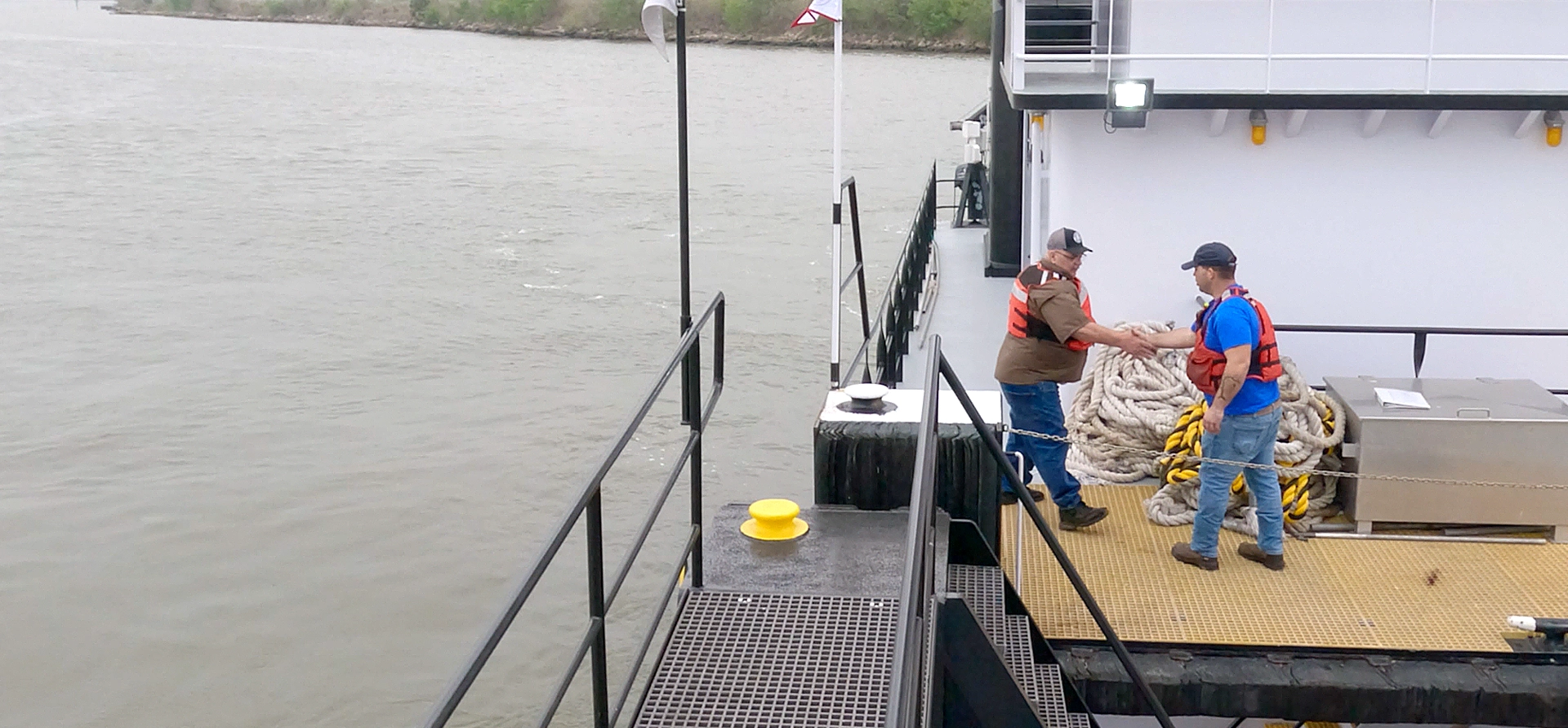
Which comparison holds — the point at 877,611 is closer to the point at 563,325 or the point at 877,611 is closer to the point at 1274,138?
the point at 1274,138

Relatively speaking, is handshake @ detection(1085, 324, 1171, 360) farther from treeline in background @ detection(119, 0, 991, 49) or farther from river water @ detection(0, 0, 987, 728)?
treeline in background @ detection(119, 0, 991, 49)

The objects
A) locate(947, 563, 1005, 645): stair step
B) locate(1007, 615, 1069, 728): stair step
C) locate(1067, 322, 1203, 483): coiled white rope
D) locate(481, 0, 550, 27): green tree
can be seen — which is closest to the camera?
locate(1007, 615, 1069, 728): stair step

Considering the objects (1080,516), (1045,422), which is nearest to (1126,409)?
(1080,516)

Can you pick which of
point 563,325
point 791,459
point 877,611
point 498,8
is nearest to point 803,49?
point 498,8

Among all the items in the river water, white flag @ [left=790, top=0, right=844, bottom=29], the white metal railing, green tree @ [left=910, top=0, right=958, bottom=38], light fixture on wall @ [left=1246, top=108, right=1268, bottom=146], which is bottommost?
the river water

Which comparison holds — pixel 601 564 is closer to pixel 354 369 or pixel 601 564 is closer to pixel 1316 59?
pixel 1316 59

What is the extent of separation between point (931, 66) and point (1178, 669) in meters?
42.7

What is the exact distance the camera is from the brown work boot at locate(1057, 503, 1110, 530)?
610 cm

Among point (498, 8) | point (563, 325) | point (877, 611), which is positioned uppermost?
point (498, 8)

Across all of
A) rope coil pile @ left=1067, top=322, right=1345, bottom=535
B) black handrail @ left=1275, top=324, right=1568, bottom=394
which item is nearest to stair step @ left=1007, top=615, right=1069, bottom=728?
rope coil pile @ left=1067, top=322, right=1345, bottom=535

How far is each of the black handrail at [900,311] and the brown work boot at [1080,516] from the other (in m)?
1.72

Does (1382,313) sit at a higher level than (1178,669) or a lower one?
higher

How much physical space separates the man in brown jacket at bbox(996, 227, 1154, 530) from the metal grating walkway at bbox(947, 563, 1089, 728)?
1283 millimetres

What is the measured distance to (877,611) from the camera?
399 centimetres
